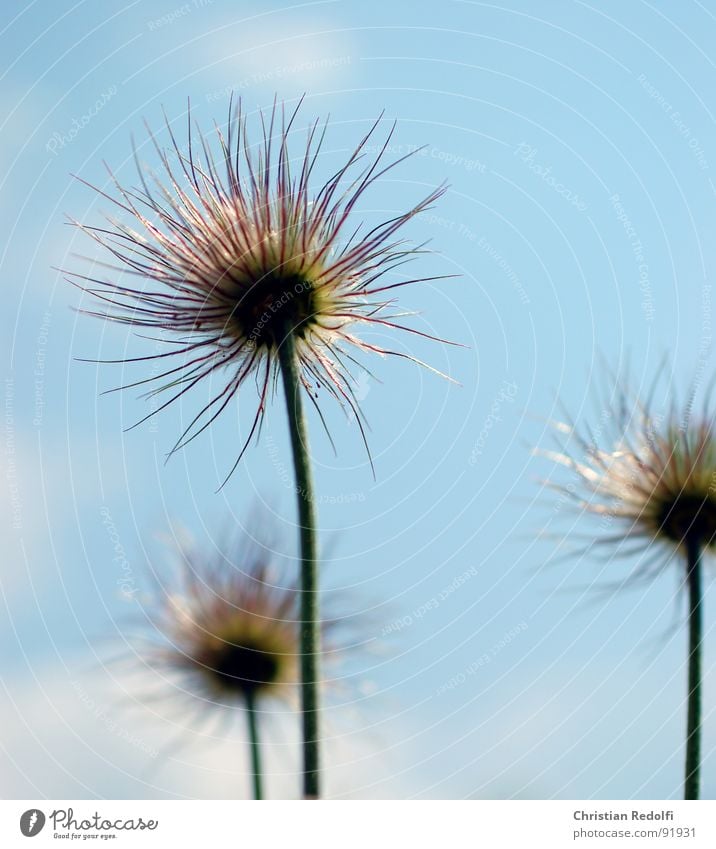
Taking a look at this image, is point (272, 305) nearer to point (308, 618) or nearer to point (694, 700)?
point (308, 618)

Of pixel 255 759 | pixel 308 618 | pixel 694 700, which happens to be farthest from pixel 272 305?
pixel 694 700

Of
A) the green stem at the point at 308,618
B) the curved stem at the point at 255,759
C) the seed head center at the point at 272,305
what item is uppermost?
the seed head center at the point at 272,305

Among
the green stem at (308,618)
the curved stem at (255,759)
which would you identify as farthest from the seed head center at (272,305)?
the curved stem at (255,759)

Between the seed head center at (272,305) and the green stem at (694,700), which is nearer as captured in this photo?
the green stem at (694,700)

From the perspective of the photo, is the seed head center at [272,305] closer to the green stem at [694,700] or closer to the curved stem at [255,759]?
the curved stem at [255,759]

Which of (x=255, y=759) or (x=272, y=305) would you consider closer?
(x=255, y=759)

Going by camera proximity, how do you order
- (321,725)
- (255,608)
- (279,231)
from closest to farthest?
(321,725)
(279,231)
(255,608)

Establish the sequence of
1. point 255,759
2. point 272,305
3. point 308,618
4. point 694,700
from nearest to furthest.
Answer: point 308,618
point 694,700
point 255,759
point 272,305

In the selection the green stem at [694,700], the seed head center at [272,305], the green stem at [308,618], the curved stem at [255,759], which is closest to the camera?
the green stem at [308,618]
